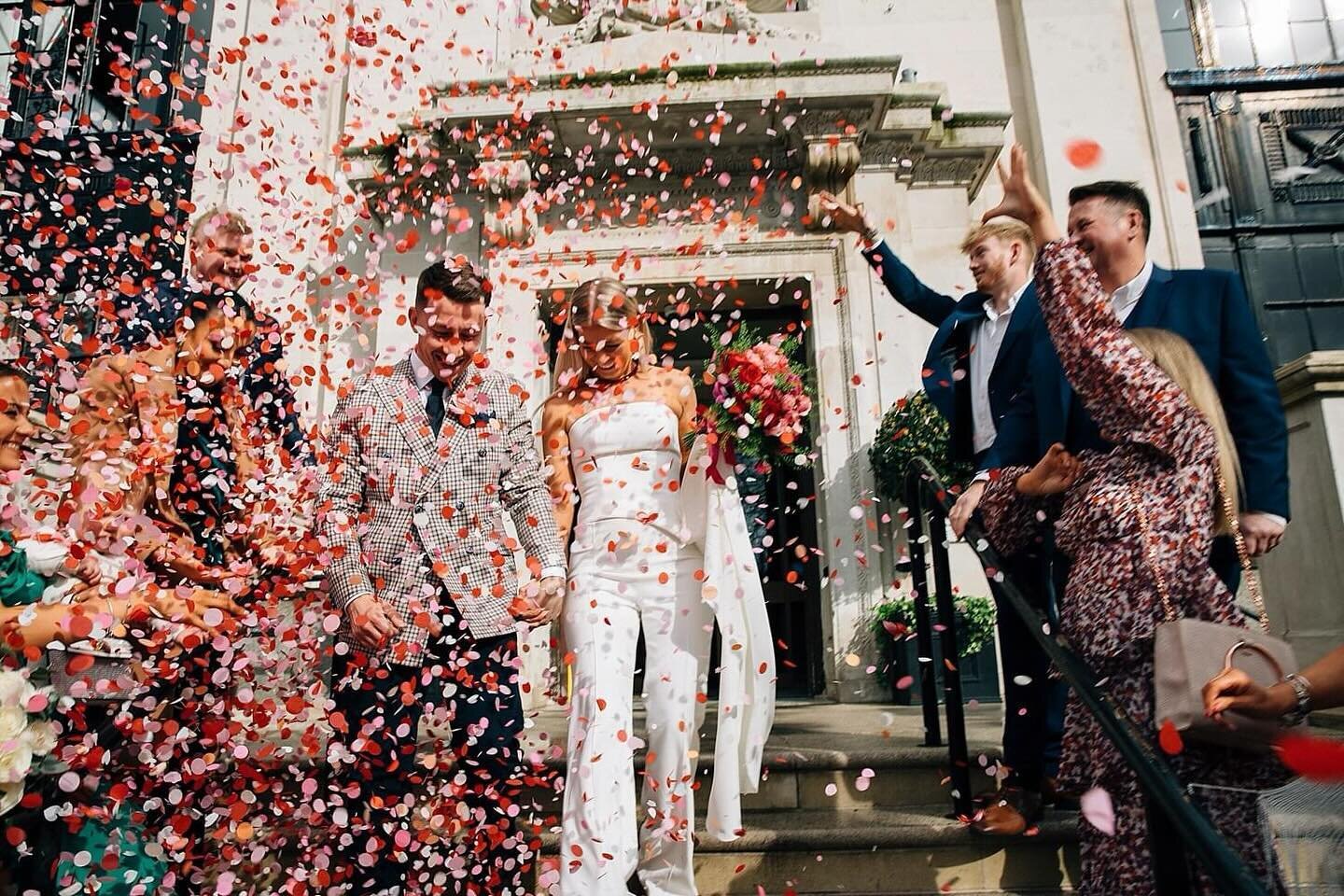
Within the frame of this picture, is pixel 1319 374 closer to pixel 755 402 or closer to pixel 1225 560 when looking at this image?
pixel 1225 560

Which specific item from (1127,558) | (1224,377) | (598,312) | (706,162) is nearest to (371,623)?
(598,312)

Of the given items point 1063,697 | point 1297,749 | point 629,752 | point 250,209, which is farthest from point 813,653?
point 250,209

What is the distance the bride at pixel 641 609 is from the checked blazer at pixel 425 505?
0.70ft

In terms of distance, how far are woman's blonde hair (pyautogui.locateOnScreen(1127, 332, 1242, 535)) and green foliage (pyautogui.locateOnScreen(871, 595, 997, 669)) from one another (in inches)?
138

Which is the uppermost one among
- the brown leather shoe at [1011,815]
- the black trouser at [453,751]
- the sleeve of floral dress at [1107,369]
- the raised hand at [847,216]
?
the raised hand at [847,216]

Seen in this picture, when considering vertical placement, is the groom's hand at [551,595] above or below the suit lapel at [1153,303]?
below

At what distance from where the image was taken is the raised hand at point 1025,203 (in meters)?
2.10

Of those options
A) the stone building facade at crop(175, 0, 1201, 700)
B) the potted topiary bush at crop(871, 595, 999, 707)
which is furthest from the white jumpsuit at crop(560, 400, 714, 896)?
the stone building facade at crop(175, 0, 1201, 700)

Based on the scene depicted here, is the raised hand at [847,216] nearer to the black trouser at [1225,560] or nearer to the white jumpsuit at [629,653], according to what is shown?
the white jumpsuit at [629,653]

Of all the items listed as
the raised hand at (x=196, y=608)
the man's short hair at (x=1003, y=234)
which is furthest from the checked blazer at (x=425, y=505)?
the man's short hair at (x=1003, y=234)

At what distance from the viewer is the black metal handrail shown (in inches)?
50.5

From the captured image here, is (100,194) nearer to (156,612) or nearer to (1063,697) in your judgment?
(156,612)

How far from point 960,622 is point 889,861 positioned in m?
2.91

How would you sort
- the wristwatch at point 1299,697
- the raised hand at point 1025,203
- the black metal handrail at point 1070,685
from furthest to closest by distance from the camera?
the raised hand at point 1025,203
the wristwatch at point 1299,697
the black metal handrail at point 1070,685
